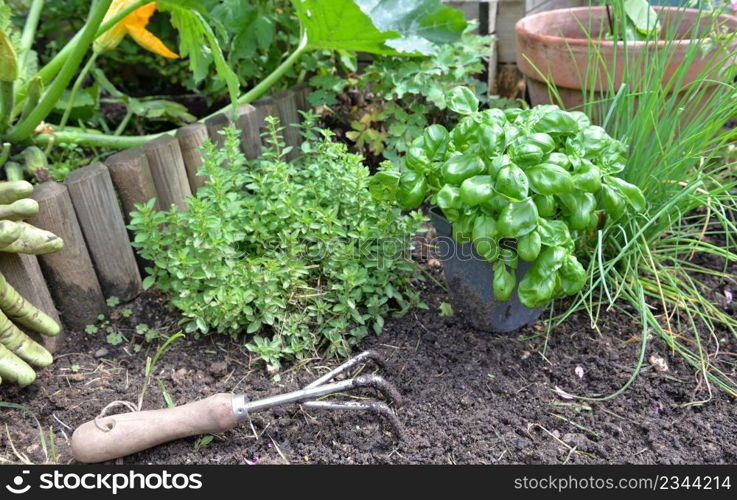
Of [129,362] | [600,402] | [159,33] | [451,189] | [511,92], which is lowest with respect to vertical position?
[600,402]

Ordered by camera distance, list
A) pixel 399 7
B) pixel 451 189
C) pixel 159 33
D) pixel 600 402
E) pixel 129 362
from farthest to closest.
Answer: pixel 159 33 < pixel 399 7 < pixel 129 362 < pixel 600 402 < pixel 451 189

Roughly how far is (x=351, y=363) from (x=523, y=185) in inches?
24.5

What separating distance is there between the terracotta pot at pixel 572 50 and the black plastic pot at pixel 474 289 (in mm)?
707

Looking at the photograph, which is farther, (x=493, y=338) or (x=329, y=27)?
(x=329, y=27)

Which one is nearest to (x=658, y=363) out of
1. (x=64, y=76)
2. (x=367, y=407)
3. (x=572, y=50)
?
(x=367, y=407)

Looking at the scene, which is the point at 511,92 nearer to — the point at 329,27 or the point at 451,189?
the point at 329,27

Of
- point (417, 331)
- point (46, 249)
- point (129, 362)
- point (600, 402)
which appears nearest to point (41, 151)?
point (46, 249)

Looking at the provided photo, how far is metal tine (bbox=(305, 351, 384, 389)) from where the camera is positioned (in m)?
1.70

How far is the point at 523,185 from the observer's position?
5.18ft

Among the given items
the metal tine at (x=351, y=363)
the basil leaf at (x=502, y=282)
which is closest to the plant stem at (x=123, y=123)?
the metal tine at (x=351, y=363)

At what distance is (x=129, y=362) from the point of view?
1979 millimetres

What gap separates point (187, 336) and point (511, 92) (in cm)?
187

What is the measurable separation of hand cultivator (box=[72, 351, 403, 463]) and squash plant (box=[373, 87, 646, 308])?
476mm

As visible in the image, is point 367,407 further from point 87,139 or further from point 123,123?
point 123,123
